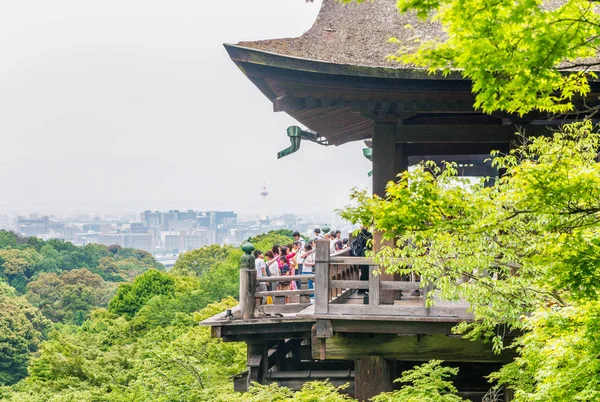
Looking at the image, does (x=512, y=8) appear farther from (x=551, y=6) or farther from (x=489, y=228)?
(x=551, y=6)

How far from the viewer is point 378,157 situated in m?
10.2

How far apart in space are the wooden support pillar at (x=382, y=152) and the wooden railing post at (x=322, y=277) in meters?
1.26

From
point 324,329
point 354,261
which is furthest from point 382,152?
point 324,329

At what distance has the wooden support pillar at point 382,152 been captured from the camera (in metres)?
10.2

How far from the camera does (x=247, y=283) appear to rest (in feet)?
37.4

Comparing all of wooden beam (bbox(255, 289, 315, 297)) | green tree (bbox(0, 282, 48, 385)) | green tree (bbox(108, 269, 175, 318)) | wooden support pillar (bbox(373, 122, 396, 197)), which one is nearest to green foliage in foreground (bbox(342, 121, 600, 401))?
wooden support pillar (bbox(373, 122, 396, 197))

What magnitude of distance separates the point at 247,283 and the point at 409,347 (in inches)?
105

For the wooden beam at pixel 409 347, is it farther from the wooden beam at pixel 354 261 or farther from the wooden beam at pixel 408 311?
the wooden beam at pixel 354 261

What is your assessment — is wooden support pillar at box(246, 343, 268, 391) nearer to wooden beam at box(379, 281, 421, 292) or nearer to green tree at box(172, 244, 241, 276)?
wooden beam at box(379, 281, 421, 292)

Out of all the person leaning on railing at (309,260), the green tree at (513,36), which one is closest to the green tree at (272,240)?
the person leaning on railing at (309,260)

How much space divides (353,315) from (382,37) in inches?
145

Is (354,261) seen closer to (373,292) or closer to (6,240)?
(373,292)

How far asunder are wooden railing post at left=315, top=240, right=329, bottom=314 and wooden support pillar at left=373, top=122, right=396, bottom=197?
1.26 meters

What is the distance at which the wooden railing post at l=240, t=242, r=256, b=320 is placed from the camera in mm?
11352
